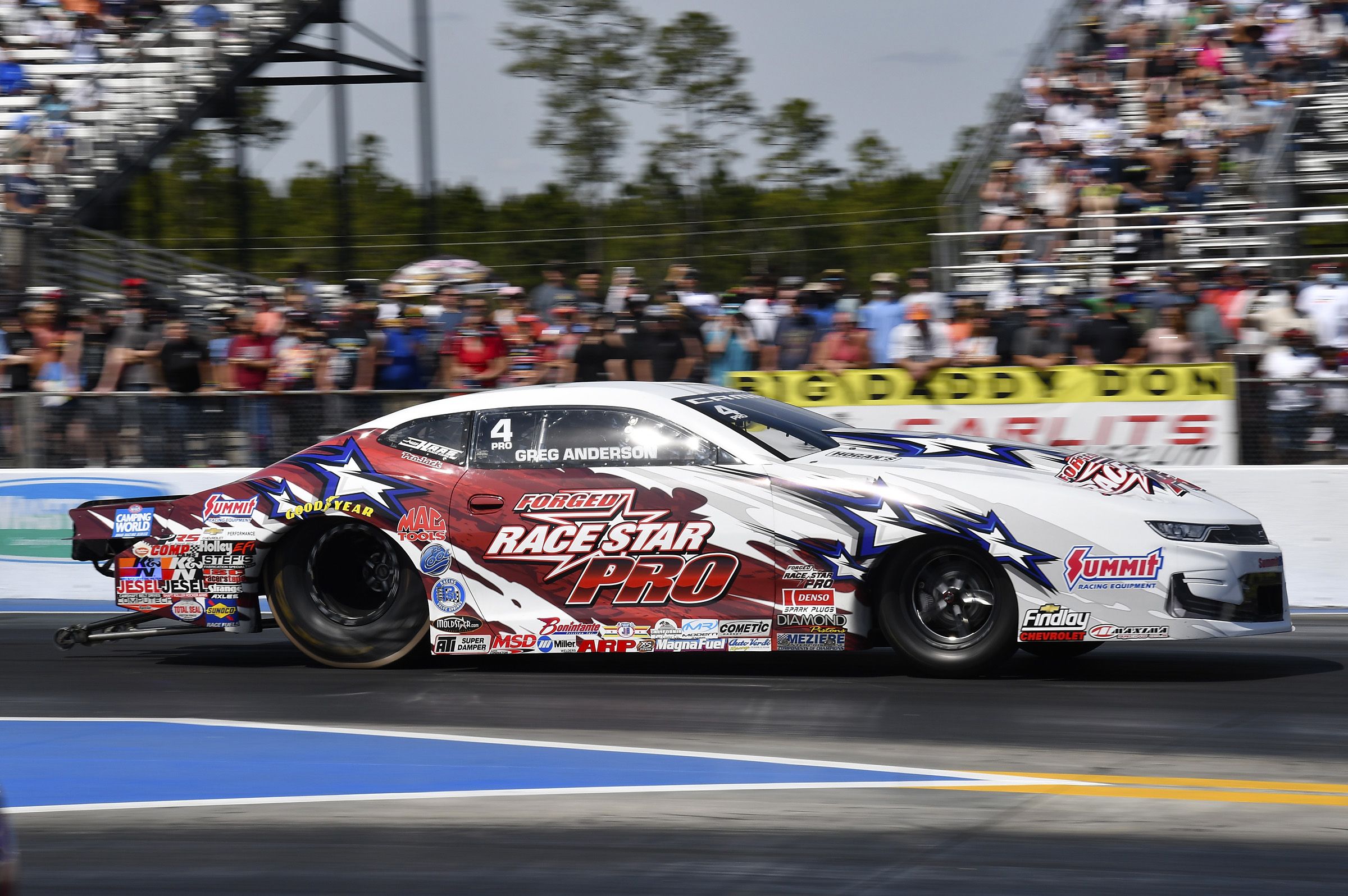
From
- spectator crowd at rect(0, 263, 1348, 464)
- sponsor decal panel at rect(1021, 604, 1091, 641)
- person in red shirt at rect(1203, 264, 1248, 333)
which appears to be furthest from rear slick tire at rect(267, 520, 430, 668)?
person in red shirt at rect(1203, 264, 1248, 333)

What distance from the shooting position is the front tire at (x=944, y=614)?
7348 millimetres

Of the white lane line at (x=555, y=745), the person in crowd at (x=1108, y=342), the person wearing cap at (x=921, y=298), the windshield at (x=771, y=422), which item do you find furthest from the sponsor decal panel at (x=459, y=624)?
the person wearing cap at (x=921, y=298)

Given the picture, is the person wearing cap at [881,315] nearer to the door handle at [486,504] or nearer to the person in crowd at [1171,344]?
the person in crowd at [1171,344]

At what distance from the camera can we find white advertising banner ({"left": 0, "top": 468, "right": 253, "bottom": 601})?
11875mm

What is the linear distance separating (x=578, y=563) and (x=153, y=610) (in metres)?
2.56

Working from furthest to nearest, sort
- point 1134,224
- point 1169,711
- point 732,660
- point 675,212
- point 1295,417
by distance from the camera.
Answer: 1. point 675,212
2. point 1134,224
3. point 1295,417
4. point 732,660
5. point 1169,711

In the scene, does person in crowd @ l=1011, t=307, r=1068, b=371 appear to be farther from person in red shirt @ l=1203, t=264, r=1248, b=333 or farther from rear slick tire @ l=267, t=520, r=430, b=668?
rear slick tire @ l=267, t=520, r=430, b=668

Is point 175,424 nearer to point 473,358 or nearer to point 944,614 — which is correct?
point 473,358

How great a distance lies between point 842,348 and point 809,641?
5.21 metres

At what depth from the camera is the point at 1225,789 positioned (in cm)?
558

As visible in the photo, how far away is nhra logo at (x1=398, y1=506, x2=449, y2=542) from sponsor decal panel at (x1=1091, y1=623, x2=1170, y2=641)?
10.5 ft

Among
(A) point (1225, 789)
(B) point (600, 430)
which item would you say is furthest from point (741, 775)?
(B) point (600, 430)

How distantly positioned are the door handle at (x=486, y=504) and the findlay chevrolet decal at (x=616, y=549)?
0.10 m

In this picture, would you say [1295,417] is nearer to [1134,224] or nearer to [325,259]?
[1134,224]
